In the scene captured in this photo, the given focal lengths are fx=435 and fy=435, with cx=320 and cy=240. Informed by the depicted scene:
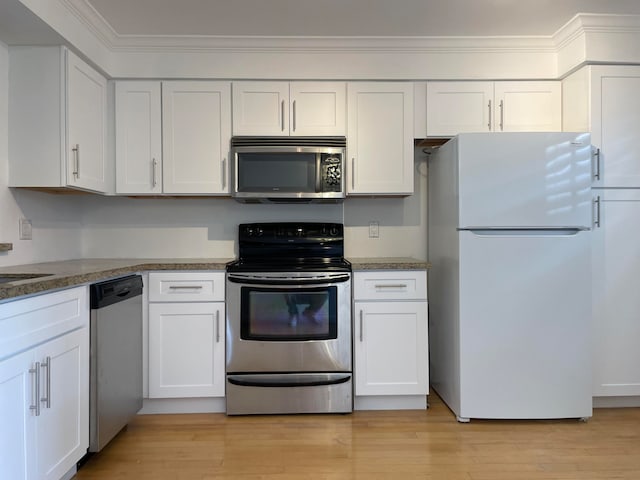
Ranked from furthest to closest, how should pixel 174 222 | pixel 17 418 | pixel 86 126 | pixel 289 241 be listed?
pixel 174 222, pixel 289 241, pixel 86 126, pixel 17 418

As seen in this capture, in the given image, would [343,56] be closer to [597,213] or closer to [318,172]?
[318,172]

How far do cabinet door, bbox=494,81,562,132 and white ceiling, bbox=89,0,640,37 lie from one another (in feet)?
1.06

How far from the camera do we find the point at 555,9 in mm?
2430

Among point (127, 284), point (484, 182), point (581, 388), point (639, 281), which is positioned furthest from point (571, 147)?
point (127, 284)

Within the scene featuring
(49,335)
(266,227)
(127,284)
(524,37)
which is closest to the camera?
(49,335)

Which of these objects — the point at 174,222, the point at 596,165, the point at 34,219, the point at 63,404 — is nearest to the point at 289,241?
A: the point at 174,222

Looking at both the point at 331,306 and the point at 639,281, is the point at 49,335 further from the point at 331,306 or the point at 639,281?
Answer: the point at 639,281

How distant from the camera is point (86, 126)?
8.22 ft

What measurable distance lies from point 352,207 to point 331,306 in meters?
0.87

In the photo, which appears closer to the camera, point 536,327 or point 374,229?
point 536,327

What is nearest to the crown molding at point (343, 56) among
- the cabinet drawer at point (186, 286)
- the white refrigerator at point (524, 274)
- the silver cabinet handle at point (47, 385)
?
the white refrigerator at point (524, 274)

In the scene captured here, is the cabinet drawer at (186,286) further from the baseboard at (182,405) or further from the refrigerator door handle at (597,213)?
the refrigerator door handle at (597,213)

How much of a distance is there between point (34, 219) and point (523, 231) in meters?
2.80

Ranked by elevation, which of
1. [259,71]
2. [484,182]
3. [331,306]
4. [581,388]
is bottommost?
[581,388]
